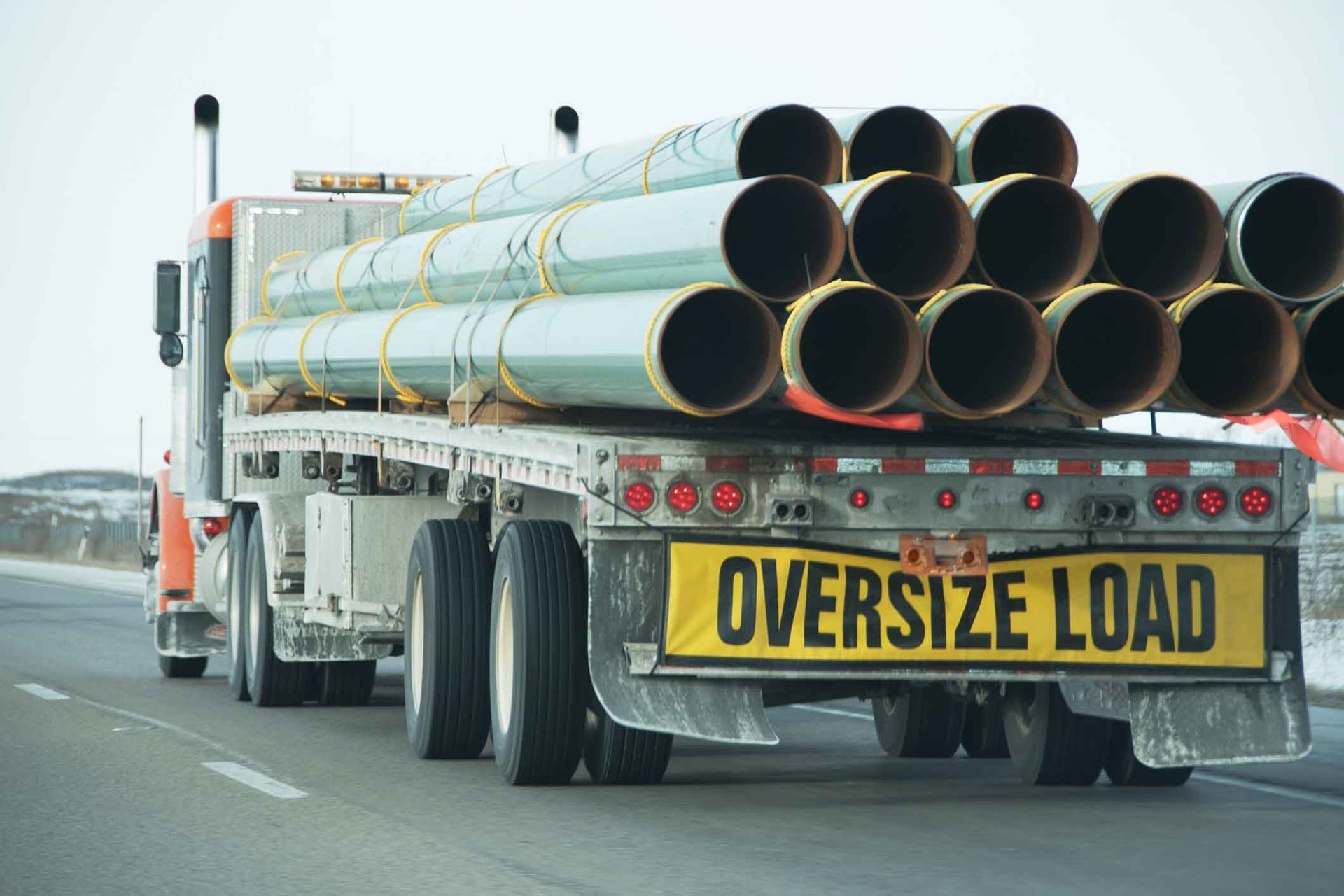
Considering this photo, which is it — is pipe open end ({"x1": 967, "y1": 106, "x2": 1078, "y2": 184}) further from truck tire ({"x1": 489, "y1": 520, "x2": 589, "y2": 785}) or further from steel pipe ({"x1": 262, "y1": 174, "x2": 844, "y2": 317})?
truck tire ({"x1": 489, "y1": 520, "x2": 589, "y2": 785})

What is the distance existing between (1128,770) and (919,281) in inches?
118

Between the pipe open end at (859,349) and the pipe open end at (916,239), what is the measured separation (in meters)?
0.19

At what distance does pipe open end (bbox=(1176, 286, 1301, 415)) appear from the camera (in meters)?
9.35

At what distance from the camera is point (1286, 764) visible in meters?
11.7

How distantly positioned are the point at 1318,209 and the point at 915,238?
71.6 inches

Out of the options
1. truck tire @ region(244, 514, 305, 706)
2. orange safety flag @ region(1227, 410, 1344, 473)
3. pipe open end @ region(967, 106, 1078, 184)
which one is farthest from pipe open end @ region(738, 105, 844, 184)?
truck tire @ region(244, 514, 305, 706)

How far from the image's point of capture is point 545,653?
10.0 meters

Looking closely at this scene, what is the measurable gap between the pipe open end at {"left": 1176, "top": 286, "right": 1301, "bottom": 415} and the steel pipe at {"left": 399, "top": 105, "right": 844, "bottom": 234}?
1.63 m

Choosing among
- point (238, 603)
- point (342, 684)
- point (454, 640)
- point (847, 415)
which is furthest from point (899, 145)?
point (238, 603)

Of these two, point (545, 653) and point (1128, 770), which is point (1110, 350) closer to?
point (1128, 770)

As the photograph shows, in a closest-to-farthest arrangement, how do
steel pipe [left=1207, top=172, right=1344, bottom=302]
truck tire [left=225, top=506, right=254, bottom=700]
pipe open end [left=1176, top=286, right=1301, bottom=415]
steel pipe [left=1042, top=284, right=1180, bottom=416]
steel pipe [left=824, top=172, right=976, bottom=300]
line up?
steel pipe [left=824, top=172, right=976, bottom=300], steel pipe [left=1042, top=284, right=1180, bottom=416], pipe open end [left=1176, top=286, right=1301, bottom=415], steel pipe [left=1207, top=172, right=1344, bottom=302], truck tire [left=225, top=506, right=254, bottom=700]

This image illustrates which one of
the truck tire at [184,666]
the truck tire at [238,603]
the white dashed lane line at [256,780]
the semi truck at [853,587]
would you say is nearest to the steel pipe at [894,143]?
the semi truck at [853,587]

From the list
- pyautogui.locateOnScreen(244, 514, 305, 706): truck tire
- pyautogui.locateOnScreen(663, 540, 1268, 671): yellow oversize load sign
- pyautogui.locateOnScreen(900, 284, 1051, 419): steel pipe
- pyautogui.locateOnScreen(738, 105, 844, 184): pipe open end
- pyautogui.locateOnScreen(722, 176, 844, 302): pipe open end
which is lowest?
pyautogui.locateOnScreen(244, 514, 305, 706): truck tire

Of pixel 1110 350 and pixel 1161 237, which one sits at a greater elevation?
pixel 1161 237
